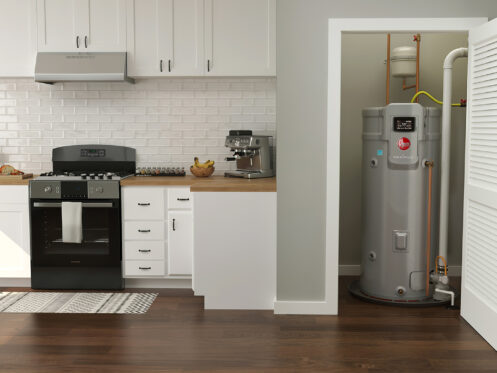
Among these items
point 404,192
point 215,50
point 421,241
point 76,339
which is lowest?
point 76,339

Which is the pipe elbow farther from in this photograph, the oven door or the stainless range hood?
the oven door

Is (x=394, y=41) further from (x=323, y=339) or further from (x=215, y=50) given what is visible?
(x=323, y=339)

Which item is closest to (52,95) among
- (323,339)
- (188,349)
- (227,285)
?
(227,285)

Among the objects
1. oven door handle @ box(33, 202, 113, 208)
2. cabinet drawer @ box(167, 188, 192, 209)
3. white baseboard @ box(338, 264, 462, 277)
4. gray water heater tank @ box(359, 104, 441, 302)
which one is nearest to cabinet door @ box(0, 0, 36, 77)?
oven door handle @ box(33, 202, 113, 208)

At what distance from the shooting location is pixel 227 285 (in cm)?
427

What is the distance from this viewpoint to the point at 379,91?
5.11 metres

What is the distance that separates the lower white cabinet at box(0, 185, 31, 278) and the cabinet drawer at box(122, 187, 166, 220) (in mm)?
803

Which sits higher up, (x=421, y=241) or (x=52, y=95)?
(x=52, y=95)

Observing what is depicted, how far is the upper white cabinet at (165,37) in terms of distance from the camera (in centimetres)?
484

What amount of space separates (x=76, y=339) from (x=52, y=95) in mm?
2430

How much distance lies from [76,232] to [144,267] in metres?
0.58

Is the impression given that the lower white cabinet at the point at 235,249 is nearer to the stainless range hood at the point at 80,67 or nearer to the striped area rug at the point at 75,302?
the striped area rug at the point at 75,302

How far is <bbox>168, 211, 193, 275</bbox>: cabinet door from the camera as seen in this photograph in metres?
4.71

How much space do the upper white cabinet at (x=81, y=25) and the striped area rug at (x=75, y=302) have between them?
75.5 inches
